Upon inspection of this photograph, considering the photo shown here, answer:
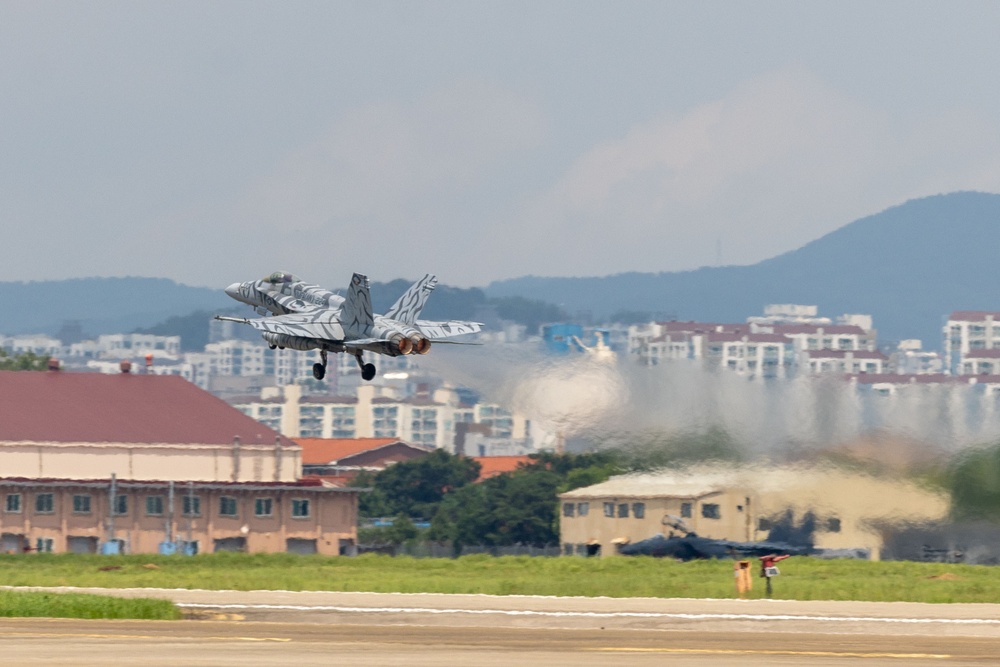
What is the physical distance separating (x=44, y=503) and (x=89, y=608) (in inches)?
1877

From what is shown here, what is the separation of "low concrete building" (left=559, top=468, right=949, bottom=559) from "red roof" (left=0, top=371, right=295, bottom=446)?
3052 cm

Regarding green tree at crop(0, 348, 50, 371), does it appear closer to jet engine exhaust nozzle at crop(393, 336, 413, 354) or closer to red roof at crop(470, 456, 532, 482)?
red roof at crop(470, 456, 532, 482)

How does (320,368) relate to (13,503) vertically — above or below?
above

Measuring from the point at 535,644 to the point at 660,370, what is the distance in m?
27.0

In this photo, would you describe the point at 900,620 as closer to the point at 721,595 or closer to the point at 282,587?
the point at 721,595

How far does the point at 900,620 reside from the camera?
4031 centimetres

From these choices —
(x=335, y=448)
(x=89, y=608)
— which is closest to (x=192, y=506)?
(x=89, y=608)

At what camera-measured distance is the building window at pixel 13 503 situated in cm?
8900

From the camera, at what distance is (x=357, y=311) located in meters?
46.4

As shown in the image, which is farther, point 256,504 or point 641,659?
point 256,504

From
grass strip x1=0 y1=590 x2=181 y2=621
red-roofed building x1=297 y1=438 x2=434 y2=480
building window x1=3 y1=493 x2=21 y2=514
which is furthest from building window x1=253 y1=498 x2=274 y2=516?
red-roofed building x1=297 y1=438 x2=434 y2=480

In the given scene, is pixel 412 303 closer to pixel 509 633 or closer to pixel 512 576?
pixel 509 633

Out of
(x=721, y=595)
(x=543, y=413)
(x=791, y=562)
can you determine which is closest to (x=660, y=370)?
(x=543, y=413)

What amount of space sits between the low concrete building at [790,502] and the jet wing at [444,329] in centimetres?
1428
